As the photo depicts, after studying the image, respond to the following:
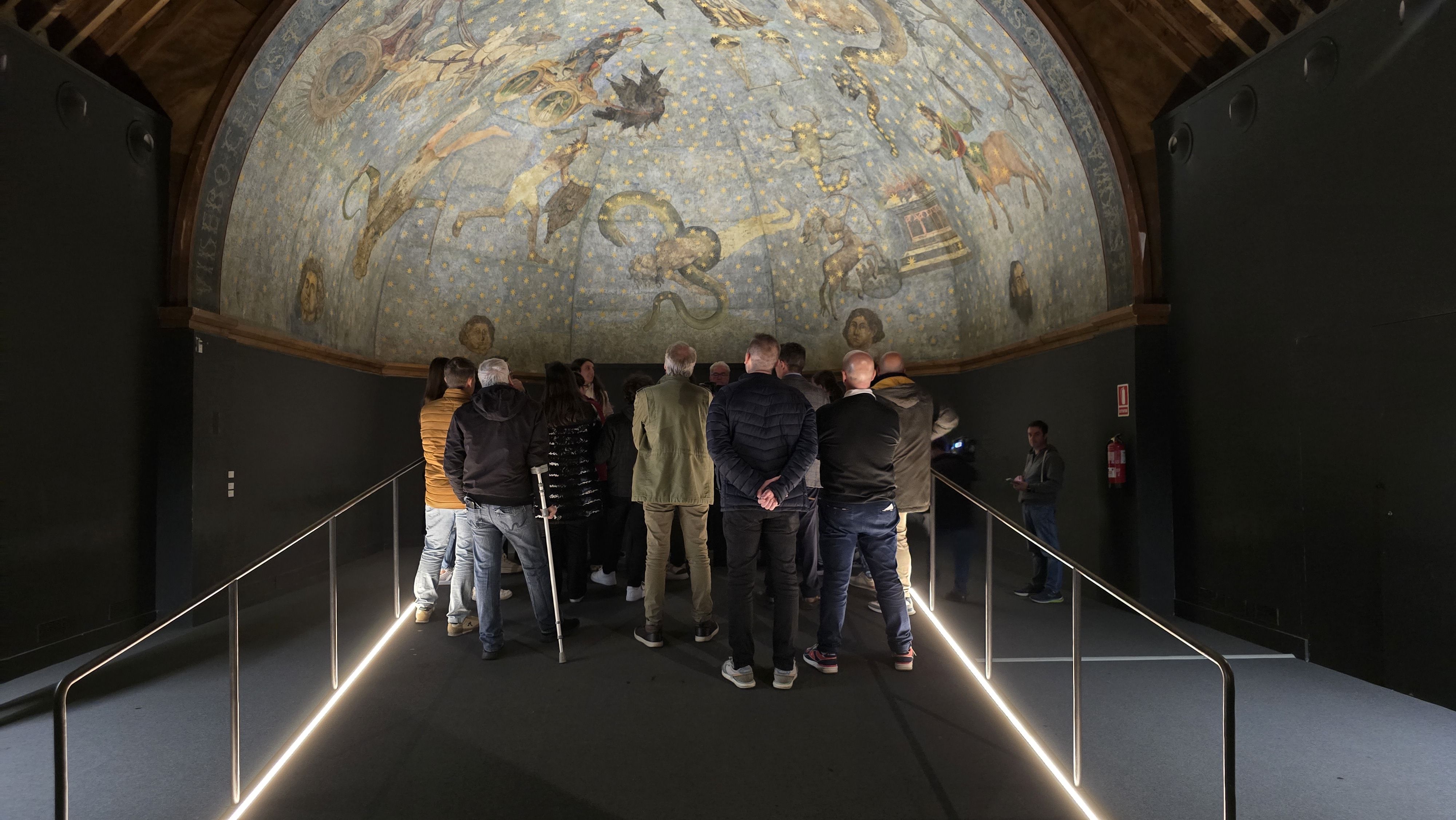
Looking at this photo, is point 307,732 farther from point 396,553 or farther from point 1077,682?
point 1077,682

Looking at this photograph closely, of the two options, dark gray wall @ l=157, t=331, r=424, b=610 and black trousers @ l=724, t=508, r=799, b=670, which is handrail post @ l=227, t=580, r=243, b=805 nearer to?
black trousers @ l=724, t=508, r=799, b=670

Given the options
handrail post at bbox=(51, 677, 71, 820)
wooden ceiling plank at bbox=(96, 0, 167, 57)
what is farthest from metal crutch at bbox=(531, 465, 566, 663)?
wooden ceiling plank at bbox=(96, 0, 167, 57)

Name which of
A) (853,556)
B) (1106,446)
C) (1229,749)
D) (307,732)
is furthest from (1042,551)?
(307,732)

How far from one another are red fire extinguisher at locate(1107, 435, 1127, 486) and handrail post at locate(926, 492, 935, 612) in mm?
1923

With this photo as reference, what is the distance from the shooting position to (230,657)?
11.2ft

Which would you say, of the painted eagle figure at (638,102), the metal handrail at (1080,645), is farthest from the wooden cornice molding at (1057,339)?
the painted eagle figure at (638,102)

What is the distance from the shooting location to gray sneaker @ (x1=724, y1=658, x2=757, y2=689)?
4.96m

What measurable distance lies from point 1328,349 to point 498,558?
20.1ft

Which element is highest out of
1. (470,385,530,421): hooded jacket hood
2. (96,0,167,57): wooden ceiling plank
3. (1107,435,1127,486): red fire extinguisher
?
(96,0,167,57): wooden ceiling plank

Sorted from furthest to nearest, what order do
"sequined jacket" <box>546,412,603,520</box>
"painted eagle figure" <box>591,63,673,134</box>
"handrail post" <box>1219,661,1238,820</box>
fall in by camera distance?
"painted eagle figure" <box>591,63,673,134</box>, "sequined jacket" <box>546,412,603,520</box>, "handrail post" <box>1219,661,1238,820</box>

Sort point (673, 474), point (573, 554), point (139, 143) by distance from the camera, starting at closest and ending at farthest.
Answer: point (673, 474)
point (139, 143)
point (573, 554)

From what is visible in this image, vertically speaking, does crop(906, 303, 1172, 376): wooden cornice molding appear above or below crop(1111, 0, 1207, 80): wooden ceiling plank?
below

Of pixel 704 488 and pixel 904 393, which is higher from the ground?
pixel 904 393

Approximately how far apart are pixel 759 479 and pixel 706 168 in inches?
384
